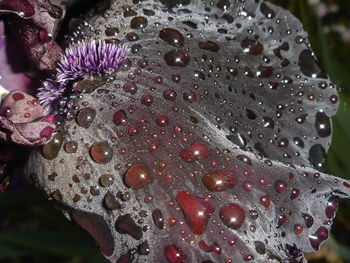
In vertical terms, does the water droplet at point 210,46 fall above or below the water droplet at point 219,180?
above

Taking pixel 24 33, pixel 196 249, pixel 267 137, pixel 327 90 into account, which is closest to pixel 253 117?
pixel 267 137

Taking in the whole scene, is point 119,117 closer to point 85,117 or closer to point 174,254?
point 85,117

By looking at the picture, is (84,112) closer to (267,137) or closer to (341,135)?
(267,137)

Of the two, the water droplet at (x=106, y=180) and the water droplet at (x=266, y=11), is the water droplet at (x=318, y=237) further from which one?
the water droplet at (x=266, y=11)

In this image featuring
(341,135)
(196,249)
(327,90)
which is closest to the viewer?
(196,249)

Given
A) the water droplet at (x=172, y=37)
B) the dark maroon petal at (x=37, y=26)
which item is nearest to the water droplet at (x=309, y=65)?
the water droplet at (x=172, y=37)

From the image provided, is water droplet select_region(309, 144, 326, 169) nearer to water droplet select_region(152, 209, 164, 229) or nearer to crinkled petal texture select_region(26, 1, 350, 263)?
crinkled petal texture select_region(26, 1, 350, 263)

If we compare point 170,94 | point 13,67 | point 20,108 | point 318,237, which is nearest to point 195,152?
point 170,94
